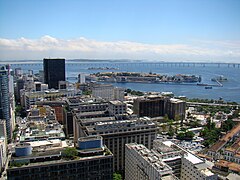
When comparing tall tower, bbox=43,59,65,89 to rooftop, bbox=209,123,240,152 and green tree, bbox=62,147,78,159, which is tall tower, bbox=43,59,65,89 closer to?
rooftop, bbox=209,123,240,152

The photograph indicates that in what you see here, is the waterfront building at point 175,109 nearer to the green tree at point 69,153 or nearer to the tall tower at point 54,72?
the green tree at point 69,153

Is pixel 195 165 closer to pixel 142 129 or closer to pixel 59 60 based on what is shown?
pixel 142 129

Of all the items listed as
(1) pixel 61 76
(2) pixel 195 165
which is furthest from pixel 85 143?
(1) pixel 61 76

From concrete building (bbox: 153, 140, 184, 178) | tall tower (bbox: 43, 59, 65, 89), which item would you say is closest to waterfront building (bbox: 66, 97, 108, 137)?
concrete building (bbox: 153, 140, 184, 178)

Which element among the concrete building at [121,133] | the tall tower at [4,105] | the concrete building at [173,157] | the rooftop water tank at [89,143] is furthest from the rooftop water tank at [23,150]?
the tall tower at [4,105]

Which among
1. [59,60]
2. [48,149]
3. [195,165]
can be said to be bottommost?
[195,165]

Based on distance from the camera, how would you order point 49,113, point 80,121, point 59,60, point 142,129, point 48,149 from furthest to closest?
point 59,60 → point 49,113 → point 80,121 → point 142,129 → point 48,149
